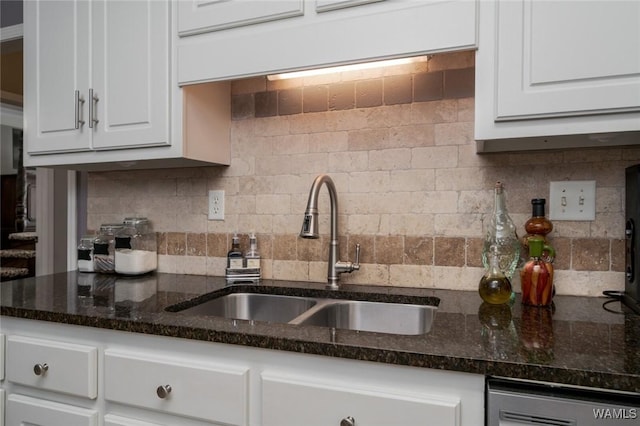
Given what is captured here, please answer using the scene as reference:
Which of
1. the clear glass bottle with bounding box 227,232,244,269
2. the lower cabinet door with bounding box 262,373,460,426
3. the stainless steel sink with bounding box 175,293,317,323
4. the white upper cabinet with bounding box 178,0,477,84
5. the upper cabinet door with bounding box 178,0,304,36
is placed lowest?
the lower cabinet door with bounding box 262,373,460,426

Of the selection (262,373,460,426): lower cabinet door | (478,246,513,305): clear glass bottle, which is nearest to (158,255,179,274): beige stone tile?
(262,373,460,426): lower cabinet door

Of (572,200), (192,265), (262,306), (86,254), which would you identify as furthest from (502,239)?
(86,254)

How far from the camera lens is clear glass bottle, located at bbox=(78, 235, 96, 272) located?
1.90 meters

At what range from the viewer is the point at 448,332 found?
3.16 feet

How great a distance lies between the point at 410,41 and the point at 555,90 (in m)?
0.40

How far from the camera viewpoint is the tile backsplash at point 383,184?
1.34m

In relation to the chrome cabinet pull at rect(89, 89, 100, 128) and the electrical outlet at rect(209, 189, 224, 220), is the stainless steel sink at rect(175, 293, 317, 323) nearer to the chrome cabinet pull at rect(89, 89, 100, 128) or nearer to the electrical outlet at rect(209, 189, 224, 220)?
the electrical outlet at rect(209, 189, 224, 220)

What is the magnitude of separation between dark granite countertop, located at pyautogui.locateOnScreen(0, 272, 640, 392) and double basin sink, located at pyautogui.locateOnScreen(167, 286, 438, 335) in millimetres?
34

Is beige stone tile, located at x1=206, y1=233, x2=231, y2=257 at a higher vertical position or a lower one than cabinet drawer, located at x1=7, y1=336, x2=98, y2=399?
higher

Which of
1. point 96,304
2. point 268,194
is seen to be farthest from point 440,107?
point 96,304

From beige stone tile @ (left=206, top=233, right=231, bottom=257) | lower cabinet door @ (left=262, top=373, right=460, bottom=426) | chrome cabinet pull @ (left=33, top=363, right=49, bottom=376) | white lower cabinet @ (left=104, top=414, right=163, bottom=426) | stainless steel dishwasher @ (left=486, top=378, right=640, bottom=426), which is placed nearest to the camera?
stainless steel dishwasher @ (left=486, top=378, right=640, bottom=426)

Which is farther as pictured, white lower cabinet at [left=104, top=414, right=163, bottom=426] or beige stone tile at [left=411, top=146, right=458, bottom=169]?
beige stone tile at [left=411, top=146, right=458, bottom=169]

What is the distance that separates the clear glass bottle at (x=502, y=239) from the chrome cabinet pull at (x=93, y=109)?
57.8 inches

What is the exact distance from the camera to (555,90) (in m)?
1.06
